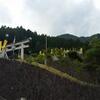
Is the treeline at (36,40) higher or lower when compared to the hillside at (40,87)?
higher

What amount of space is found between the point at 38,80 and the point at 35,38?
5724cm

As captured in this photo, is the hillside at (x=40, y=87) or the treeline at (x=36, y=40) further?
the treeline at (x=36, y=40)

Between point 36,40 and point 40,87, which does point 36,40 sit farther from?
point 40,87

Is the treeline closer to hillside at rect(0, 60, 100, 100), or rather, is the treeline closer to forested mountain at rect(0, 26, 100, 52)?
forested mountain at rect(0, 26, 100, 52)

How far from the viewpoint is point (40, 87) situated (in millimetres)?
21641

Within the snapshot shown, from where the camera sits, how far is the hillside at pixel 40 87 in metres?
20.9

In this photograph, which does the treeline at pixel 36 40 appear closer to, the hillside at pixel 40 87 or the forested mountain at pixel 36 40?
the forested mountain at pixel 36 40

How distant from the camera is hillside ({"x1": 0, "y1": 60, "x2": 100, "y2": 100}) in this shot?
20.9 metres

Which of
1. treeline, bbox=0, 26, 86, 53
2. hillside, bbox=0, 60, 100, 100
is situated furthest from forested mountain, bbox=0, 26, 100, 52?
hillside, bbox=0, 60, 100, 100

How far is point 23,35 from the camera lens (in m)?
78.6

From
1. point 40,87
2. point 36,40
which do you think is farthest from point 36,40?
point 40,87

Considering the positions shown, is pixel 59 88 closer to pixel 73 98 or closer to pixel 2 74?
pixel 73 98

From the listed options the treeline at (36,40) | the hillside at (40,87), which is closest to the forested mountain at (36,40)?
the treeline at (36,40)

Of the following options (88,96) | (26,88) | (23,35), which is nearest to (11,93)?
(26,88)
